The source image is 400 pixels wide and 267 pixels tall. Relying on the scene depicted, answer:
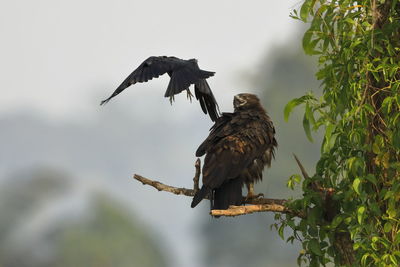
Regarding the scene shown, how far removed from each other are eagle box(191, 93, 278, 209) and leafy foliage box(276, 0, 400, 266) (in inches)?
33.6

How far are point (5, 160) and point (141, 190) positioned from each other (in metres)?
23.4

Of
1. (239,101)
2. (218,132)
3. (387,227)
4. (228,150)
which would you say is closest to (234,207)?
(387,227)

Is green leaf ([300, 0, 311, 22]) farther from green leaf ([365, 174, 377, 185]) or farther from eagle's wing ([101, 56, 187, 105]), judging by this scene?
eagle's wing ([101, 56, 187, 105])

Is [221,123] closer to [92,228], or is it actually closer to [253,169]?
[253,169]

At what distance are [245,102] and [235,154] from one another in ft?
3.25

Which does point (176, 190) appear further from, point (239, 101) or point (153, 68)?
point (239, 101)

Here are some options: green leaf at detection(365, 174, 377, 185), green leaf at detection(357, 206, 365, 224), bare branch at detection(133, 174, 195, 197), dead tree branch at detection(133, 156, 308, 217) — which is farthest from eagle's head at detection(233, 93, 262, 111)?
green leaf at detection(357, 206, 365, 224)

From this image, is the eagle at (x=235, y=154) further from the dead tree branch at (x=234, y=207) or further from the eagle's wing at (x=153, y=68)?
the eagle's wing at (x=153, y=68)

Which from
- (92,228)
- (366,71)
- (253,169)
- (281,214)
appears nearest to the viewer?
(366,71)

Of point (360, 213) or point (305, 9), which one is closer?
point (360, 213)

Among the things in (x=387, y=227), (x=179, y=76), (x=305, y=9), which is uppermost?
(x=179, y=76)

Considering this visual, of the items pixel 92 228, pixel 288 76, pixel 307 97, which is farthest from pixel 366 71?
pixel 288 76

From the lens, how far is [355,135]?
8.05 m

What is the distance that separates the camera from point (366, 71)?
8.12 meters
